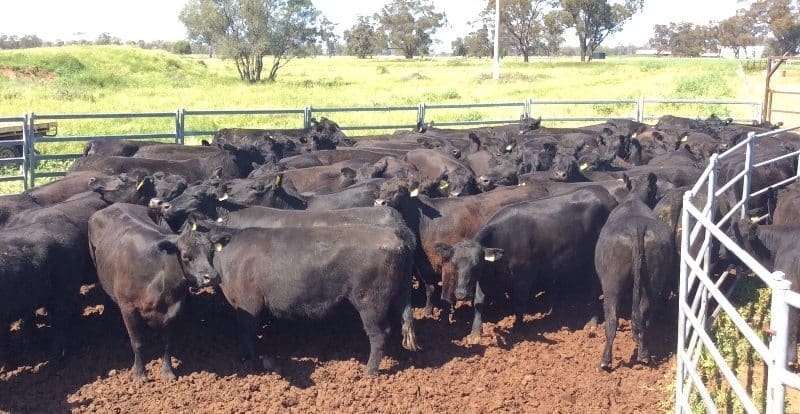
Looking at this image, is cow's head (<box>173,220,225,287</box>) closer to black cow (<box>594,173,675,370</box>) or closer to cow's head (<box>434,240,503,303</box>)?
cow's head (<box>434,240,503,303</box>)

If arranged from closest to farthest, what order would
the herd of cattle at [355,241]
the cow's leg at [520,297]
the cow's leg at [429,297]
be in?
the herd of cattle at [355,241]
the cow's leg at [520,297]
the cow's leg at [429,297]

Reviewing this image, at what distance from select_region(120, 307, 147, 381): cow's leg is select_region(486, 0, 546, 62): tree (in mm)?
65939

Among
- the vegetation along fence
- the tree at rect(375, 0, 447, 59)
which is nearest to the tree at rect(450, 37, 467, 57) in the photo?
the tree at rect(375, 0, 447, 59)

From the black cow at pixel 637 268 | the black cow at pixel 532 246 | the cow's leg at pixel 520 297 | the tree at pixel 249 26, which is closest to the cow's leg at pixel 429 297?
the black cow at pixel 532 246

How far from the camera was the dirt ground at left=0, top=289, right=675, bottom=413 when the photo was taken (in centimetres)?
570

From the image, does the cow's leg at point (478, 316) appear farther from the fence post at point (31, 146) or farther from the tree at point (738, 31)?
the tree at point (738, 31)

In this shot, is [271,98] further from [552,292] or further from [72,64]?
[552,292]

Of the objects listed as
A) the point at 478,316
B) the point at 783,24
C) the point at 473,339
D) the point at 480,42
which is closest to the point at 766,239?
the point at 478,316

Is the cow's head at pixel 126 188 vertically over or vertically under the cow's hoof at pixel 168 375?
over

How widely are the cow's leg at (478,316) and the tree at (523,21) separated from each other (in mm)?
64630

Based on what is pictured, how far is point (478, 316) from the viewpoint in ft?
23.0

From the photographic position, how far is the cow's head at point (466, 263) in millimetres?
6672

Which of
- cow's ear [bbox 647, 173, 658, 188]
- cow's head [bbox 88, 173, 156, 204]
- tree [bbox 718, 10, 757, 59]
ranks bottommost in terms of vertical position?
cow's head [bbox 88, 173, 156, 204]

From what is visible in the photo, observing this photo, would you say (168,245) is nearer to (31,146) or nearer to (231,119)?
(31,146)
